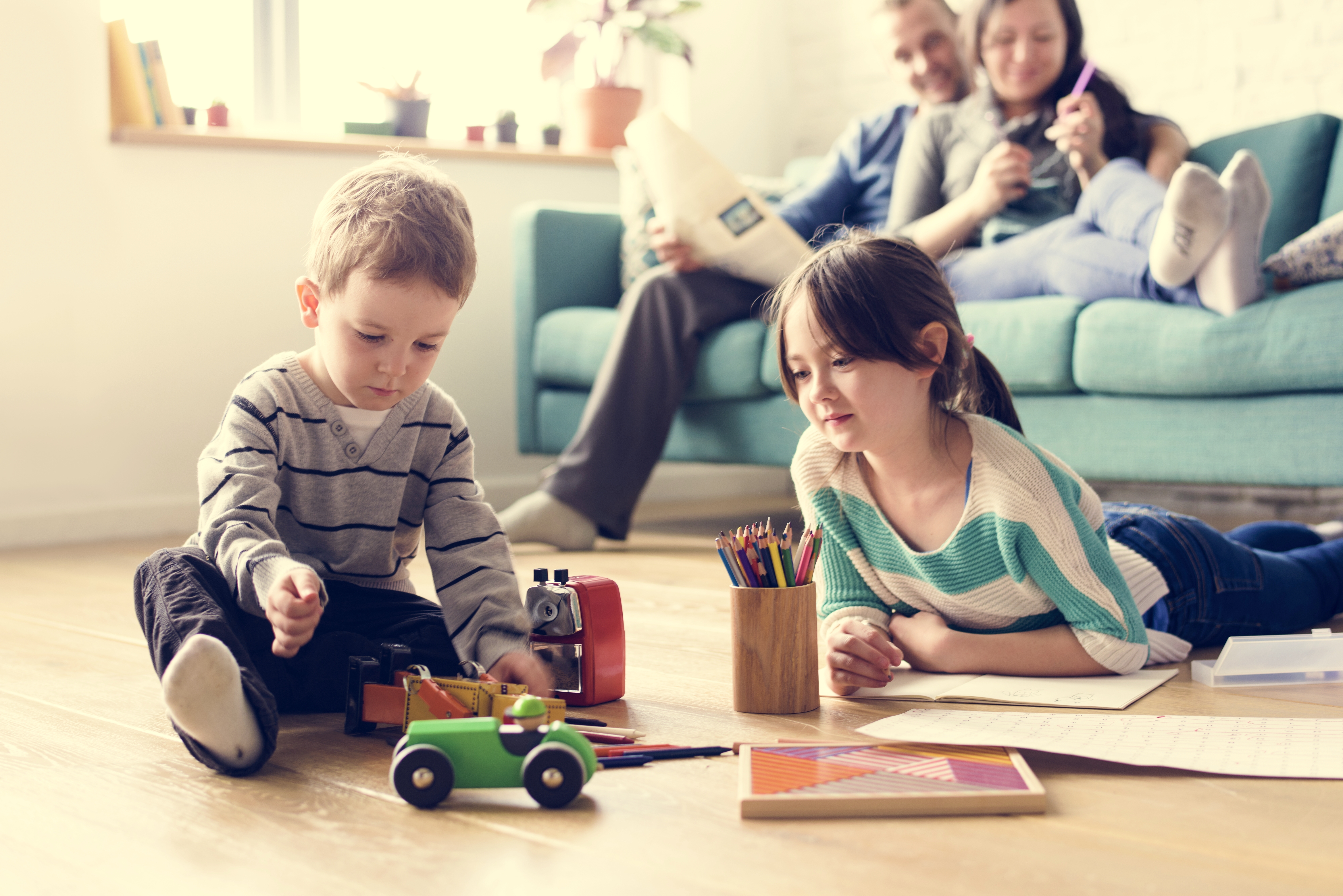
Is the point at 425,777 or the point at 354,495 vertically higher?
the point at 354,495

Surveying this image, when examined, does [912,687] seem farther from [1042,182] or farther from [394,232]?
[1042,182]

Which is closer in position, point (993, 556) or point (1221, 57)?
point (993, 556)

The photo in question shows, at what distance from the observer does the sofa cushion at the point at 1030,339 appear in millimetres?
2104

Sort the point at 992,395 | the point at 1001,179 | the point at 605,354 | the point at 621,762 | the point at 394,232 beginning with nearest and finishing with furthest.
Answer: the point at 621,762 < the point at 394,232 < the point at 992,395 < the point at 1001,179 < the point at 605,354

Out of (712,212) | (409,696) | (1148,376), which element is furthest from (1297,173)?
(409,696)

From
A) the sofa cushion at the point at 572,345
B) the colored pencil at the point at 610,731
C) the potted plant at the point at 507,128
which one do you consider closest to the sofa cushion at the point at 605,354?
the sofa cushion at the point at 572,345

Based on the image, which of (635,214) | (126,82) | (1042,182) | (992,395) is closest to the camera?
(992,395)

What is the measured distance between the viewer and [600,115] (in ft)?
11.4

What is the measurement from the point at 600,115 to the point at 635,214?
0.71 metres

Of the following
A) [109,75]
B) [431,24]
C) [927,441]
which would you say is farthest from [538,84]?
[927,441]

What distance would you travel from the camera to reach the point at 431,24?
3.48 meters

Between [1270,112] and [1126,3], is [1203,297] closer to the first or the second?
[1270,112]

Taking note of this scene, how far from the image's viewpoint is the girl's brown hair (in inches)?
44.1

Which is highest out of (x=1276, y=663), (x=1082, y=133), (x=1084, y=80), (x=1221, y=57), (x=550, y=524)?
(x=1221, y=57)
